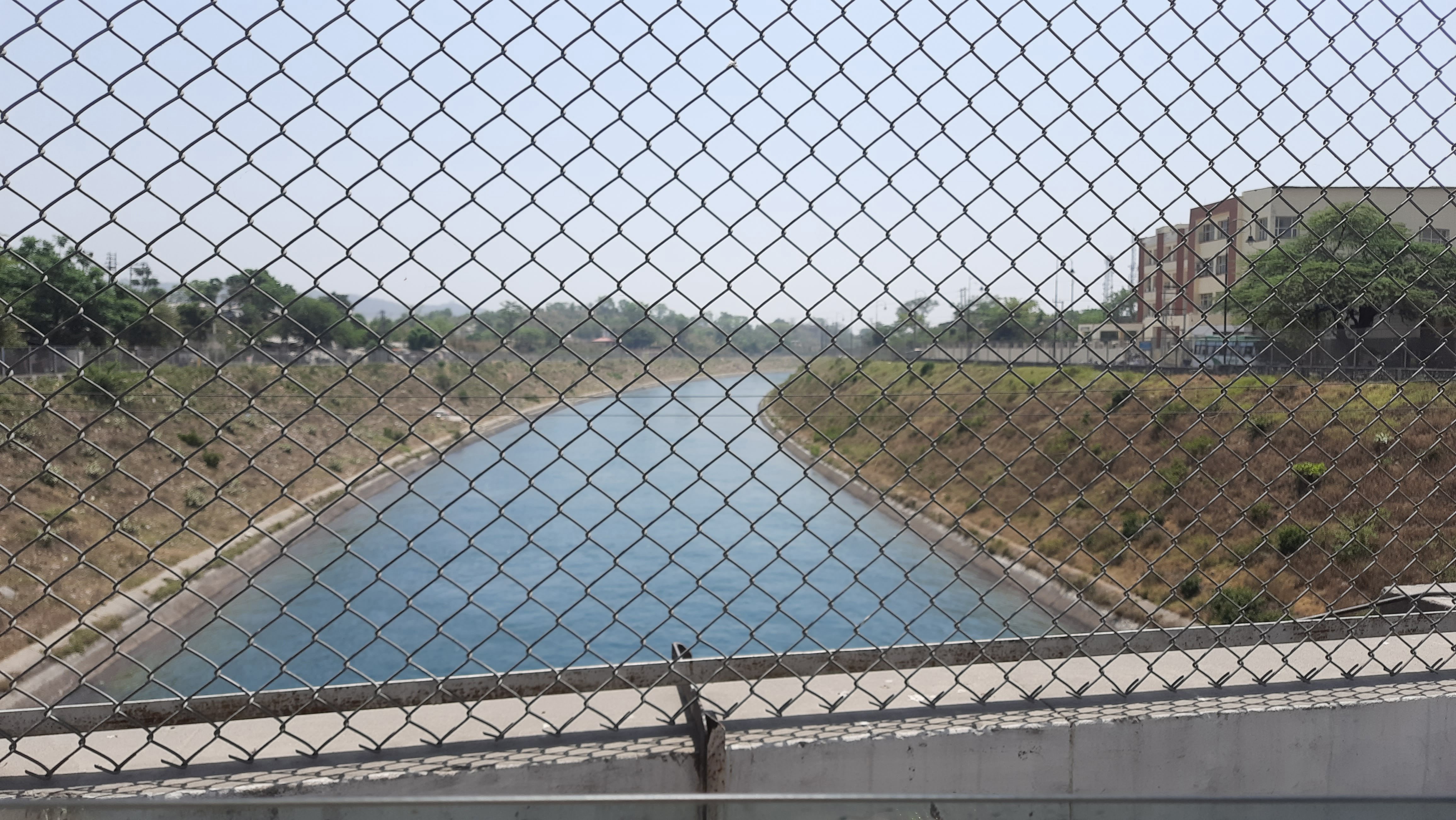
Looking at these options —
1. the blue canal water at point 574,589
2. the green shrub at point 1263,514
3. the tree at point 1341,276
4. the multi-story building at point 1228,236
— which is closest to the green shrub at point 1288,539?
the green shrub at point 1263,514

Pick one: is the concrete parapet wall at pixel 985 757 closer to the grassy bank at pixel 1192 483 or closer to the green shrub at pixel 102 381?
the green shrub at pixel 102 381

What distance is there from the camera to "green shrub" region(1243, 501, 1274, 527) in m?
21.5

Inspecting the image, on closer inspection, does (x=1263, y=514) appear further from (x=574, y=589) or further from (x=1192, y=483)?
(x=574, y=589)

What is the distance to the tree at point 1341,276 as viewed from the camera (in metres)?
2.22

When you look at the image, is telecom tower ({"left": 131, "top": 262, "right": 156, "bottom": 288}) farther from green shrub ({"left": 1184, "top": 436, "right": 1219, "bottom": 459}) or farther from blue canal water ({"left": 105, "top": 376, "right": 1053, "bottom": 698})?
green shrub ({"left": 1184, "top": 436, "right": 1219, "bottom": 459})

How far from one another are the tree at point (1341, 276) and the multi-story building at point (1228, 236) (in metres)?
0.05

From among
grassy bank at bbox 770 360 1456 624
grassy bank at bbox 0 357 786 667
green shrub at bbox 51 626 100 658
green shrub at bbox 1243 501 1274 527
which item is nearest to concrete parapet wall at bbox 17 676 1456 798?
grassy bank at bbox 0 357 786 667

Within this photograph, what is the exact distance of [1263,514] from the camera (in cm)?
2228

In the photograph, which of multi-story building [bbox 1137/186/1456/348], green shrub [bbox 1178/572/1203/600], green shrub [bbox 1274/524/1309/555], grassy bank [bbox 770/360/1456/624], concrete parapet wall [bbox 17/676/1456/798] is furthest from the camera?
A: green shrub [bbox 1178/572/1203/600]

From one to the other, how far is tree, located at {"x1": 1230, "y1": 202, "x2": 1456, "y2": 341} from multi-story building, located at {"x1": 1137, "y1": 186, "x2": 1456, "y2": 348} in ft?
0.16

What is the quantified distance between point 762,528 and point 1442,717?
34617 mm

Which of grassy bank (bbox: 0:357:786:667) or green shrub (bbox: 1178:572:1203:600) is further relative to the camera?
green shrub (bbox: 1178:572:1203:600)

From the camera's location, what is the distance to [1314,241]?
2.47 metres

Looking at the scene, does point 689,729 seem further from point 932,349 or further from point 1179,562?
point 1179,562
